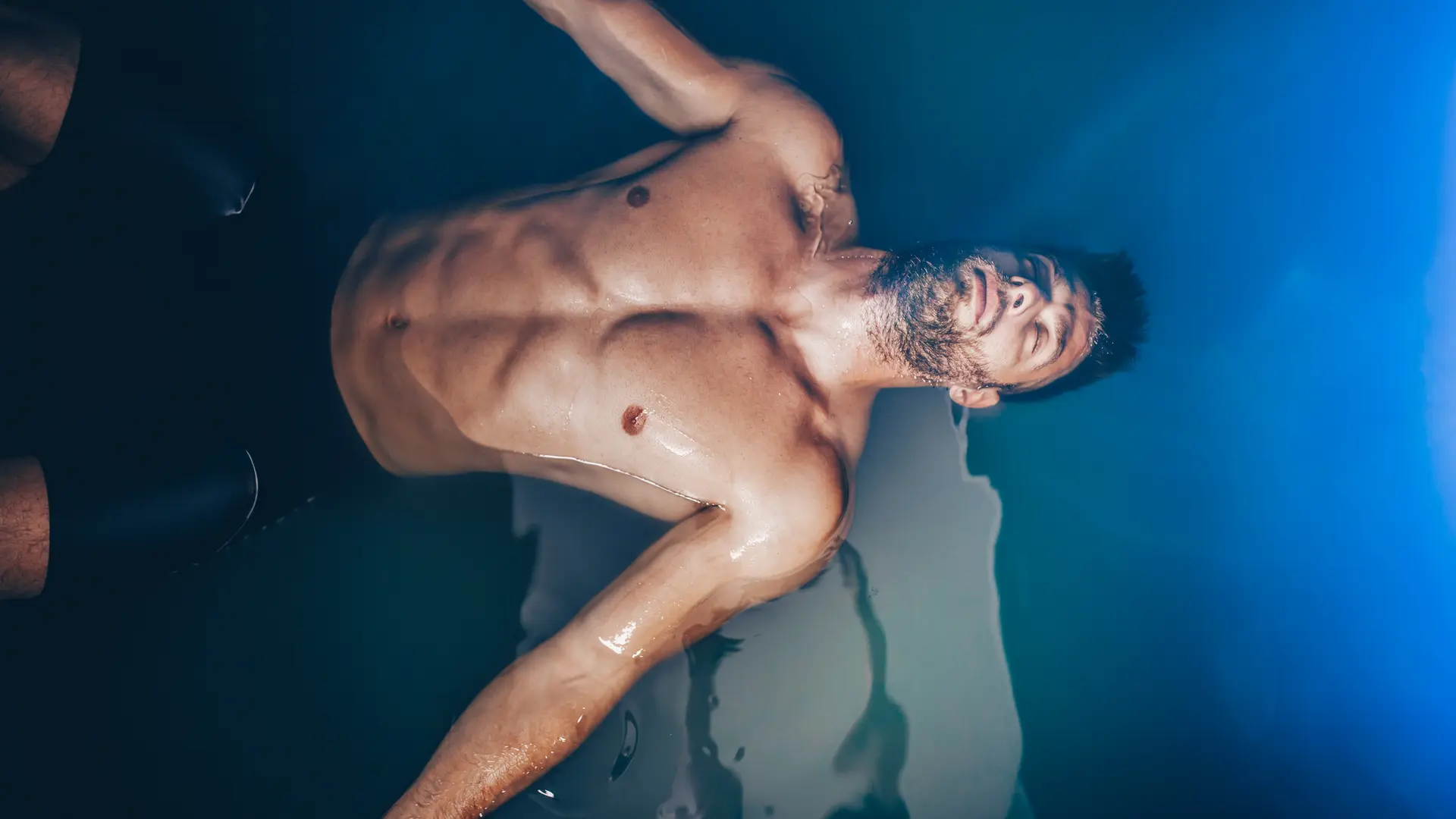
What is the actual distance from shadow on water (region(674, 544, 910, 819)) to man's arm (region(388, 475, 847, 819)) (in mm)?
224

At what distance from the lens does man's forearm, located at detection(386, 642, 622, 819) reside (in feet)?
3.85

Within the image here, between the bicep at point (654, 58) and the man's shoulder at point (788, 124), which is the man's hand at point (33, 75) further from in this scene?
the man's shoulder at point (788, 124)

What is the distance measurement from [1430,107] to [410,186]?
2.36 m

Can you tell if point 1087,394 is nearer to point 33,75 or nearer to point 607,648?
point 607,648

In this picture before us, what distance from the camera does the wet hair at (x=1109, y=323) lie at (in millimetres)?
1645

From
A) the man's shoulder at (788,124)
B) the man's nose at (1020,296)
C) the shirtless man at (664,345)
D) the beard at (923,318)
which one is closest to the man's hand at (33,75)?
the shirtless man at (664,345)

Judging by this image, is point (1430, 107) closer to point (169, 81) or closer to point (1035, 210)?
point (1035, 210)

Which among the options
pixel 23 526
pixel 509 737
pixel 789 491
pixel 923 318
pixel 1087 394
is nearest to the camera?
pixel 23 526

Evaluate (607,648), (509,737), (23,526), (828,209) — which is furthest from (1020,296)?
(23,526)

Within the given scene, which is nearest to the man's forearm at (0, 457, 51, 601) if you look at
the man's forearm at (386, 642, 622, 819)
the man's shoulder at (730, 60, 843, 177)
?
the man's forearm at (386, 642, 622, 819)

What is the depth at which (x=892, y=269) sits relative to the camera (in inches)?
58.5

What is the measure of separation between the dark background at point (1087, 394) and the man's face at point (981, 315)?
0.33 m

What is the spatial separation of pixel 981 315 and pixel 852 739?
0.96m

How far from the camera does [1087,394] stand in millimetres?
1820
